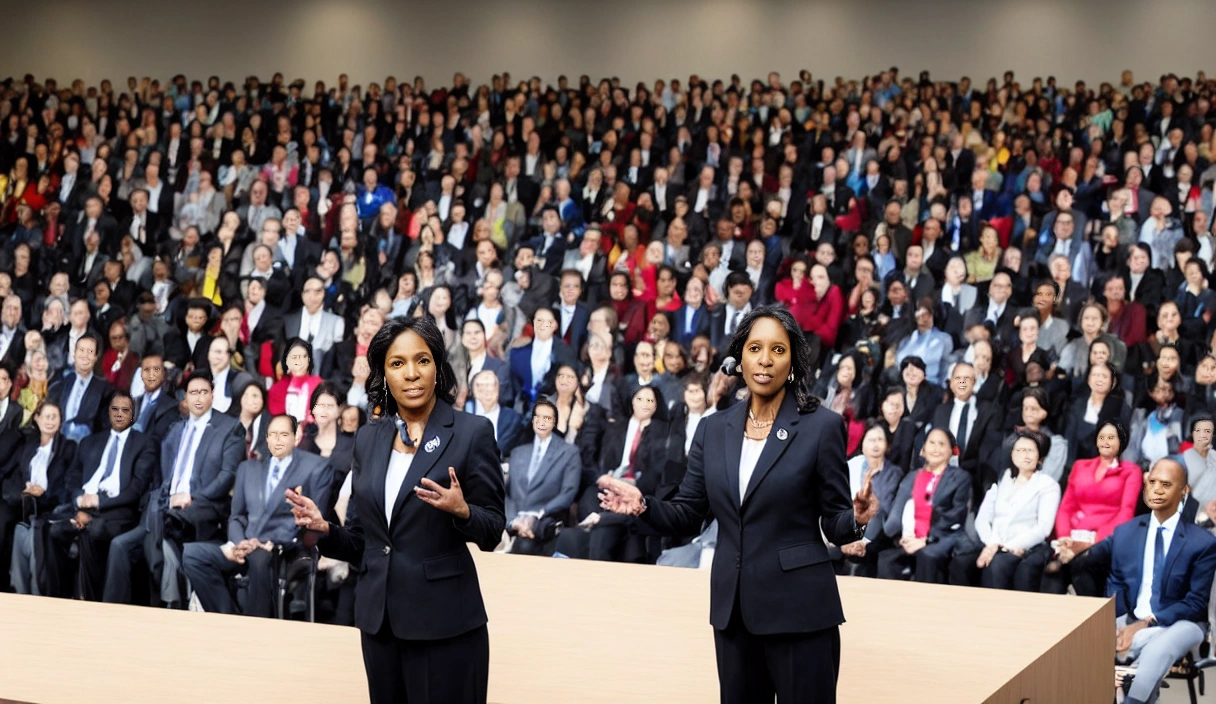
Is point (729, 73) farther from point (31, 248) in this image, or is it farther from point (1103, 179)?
point (31, 248)

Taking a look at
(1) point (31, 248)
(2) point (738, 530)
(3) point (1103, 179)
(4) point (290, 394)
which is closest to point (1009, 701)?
(2) point (738, 530)

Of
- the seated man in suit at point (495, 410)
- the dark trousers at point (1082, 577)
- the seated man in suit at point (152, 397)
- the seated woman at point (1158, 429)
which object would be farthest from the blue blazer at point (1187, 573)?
the seated man in suit at point (152, 397)

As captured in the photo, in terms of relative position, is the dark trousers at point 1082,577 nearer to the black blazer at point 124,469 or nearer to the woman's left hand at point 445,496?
the woman's left hand at point 445,496

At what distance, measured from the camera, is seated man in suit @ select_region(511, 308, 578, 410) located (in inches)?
281

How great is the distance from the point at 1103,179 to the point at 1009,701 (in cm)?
634

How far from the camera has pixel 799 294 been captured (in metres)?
7.78

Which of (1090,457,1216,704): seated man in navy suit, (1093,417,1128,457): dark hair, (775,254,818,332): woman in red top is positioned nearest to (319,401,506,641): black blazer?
(1090,457,1216,704): seated man in navy suit

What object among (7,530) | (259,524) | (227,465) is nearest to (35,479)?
(7,530)

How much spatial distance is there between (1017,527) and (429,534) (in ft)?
11.3

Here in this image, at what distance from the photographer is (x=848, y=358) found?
258 inches

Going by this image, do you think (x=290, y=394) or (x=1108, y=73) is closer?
(x=290, y=394)

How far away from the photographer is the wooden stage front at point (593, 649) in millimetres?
3258

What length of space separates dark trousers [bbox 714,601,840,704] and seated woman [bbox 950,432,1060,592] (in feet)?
9.52

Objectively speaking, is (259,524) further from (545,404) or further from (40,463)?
(40,463)
